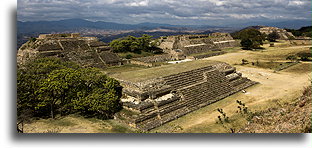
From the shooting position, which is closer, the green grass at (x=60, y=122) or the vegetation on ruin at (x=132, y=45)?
the green grass at (x=60, y=122)

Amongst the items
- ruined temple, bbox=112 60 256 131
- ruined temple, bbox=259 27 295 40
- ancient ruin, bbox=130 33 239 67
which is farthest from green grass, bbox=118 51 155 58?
ruined temple, bbox=259 27 295 40

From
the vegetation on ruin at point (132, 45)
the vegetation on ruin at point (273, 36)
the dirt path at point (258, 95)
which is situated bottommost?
the dirt path at point (258, 95)

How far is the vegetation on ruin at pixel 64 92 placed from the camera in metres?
12.4

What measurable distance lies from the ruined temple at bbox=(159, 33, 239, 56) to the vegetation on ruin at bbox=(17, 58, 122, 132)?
25.7 metres

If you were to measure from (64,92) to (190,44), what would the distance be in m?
34.6

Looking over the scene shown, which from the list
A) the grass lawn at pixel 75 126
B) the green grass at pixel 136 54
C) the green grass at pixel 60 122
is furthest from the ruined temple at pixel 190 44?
the green grass at pixel 60 122

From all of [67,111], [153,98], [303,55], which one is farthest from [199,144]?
[303,55]

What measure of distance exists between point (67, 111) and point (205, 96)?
31.4ft

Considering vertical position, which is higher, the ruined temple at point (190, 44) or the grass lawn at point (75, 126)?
the ruined temple at point (190, 44)

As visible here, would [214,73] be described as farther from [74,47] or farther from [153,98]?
[74,47]

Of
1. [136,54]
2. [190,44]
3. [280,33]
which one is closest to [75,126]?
[136,54]

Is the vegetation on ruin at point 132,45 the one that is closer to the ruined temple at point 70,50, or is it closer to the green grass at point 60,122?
the ruined temple at point 70,50

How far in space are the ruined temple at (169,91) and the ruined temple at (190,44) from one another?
63.5 feet

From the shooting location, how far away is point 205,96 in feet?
56.0
